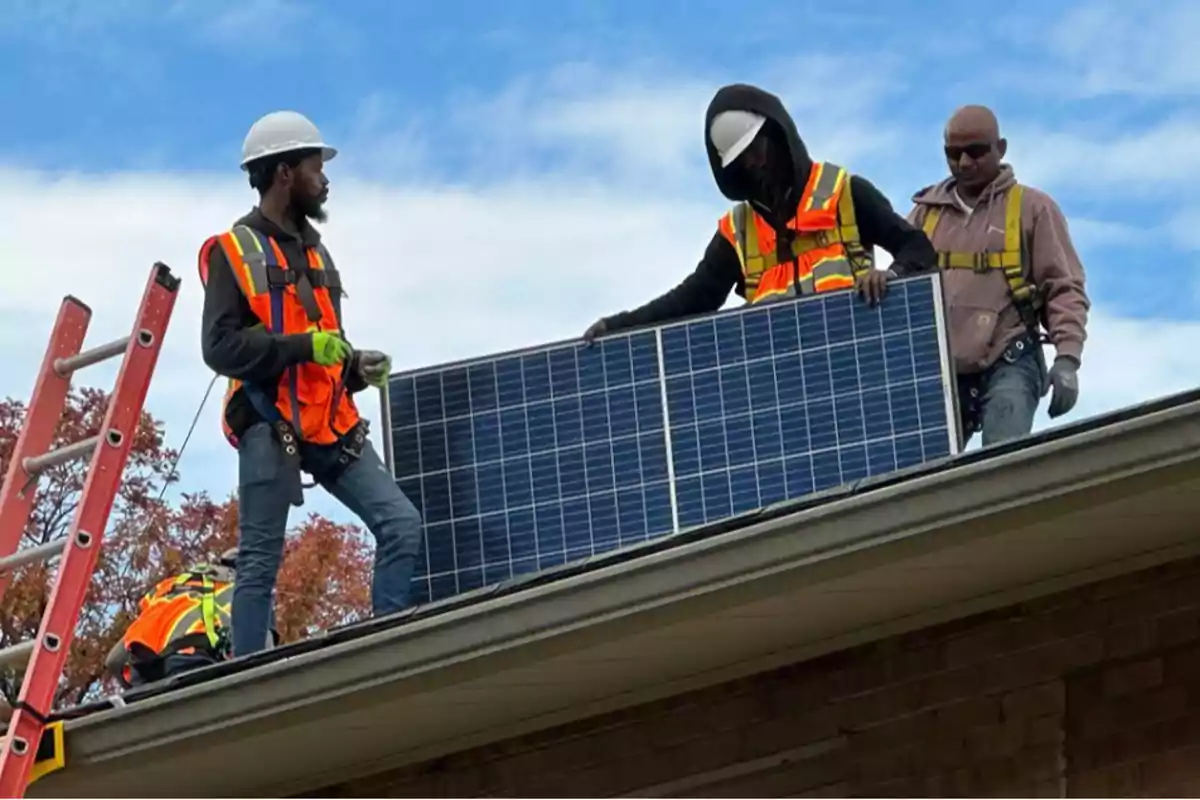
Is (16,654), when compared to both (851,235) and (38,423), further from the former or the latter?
(851,235)

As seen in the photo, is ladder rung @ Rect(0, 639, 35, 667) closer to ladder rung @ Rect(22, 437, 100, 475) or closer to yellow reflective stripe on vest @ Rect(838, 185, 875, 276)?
ladder rung @ Rect(22, 437, 100, 475)

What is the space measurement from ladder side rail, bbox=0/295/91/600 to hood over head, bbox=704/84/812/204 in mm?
2523

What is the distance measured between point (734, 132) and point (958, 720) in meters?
2.59

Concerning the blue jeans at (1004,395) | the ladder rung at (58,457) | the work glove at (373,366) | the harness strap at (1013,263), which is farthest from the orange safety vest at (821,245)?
the ladder rung at (58,457)

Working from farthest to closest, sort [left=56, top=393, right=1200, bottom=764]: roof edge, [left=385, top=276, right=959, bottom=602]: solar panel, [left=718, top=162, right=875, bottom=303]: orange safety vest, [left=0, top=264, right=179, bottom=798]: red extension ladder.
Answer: [left=718, top=162, right=875, bottom=303]: orange safety vest
[left=385, top=276, right=959, bottom=602]: solar panel
[left=0, top=264, right=179, bottom=798]: red extension ladder
[left=56, top=393, right=1200, bottom=764]: roof edge

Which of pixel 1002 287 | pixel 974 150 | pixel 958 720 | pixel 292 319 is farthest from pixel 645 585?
pixel 974 150

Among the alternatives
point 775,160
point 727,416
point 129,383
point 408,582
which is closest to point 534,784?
point 408,582

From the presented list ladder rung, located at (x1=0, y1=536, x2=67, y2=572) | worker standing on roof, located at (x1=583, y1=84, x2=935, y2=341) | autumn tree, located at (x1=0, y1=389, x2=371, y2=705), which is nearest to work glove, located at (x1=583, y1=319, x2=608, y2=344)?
worker standing on roof, located at (x1=583, y1=84, x2=935, y2=341)

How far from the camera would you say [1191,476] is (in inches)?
249

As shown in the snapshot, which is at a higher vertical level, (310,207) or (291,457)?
(310,207)

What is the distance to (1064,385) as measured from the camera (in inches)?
330

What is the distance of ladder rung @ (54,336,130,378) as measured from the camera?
8055mm

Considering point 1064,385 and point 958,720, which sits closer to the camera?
point 958,720

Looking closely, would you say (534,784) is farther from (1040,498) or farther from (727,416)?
Answer: (1040,498)
